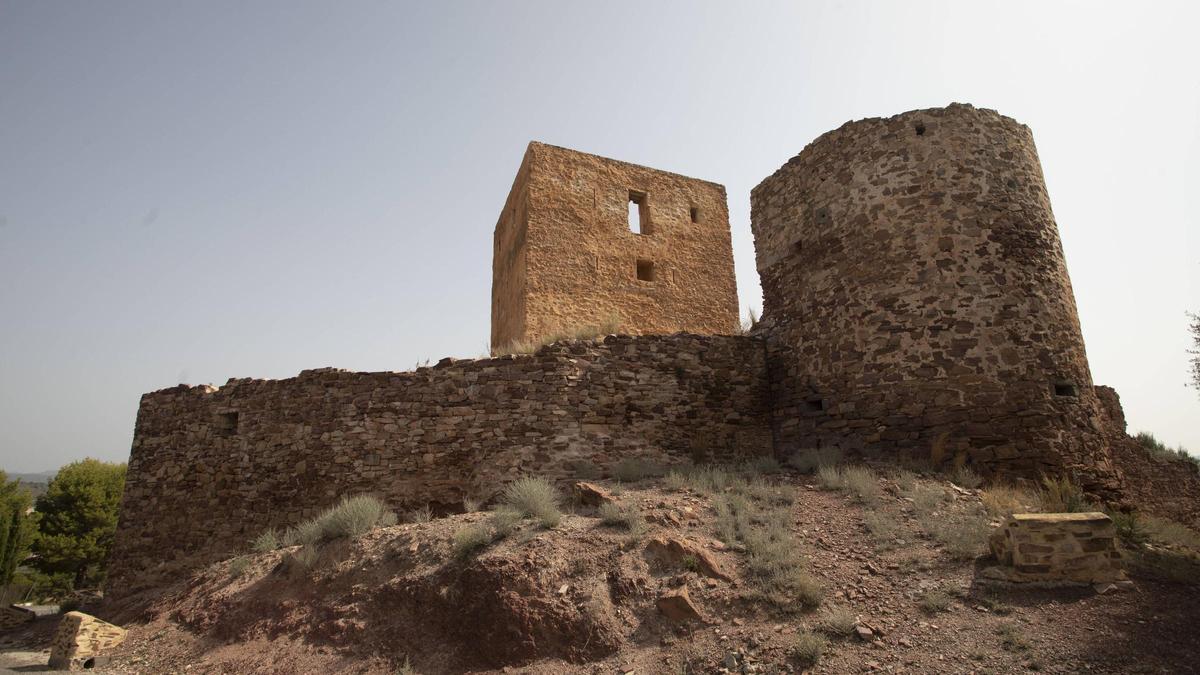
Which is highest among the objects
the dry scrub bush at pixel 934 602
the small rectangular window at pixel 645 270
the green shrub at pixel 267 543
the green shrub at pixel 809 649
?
the small rectangular window at pixel 645 270

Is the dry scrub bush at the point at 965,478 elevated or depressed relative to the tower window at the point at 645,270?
depressed

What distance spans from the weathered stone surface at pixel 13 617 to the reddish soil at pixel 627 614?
529cm

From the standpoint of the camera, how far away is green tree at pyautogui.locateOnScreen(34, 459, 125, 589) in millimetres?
22281

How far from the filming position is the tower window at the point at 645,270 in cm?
1376

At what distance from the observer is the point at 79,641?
6.85 m

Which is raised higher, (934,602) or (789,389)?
(789,389)

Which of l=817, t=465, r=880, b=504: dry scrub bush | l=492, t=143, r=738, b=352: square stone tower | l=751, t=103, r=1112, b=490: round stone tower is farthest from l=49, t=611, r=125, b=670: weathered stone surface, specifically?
l=751, t=103, r=1112, b=490: round stone tower

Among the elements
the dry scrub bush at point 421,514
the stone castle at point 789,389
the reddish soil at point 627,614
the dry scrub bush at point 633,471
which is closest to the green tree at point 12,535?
the stone castle at point 789,389

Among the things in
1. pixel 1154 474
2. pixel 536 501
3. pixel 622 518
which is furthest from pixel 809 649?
pixel 1154 474

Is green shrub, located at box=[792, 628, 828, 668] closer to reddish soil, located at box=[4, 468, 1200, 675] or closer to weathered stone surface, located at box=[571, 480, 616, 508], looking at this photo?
reddish soil, located at box=[4, 468, 1200, 675]

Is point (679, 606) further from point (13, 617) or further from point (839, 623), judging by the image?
point (13, 617)

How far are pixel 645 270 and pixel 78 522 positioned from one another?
22.9 meters

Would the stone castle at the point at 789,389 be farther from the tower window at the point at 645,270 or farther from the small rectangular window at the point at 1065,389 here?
the tower window at the point at 645,270

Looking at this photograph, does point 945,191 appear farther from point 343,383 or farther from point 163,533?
point 163,533
